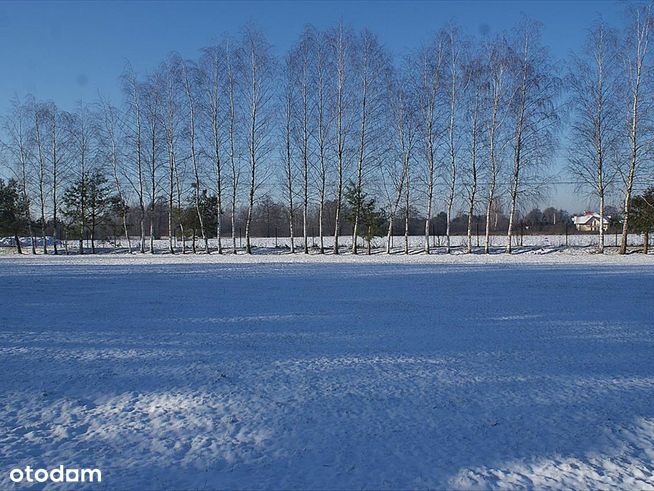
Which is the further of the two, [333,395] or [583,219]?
[583,219]

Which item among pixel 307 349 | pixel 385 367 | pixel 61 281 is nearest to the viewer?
pixel 385 367

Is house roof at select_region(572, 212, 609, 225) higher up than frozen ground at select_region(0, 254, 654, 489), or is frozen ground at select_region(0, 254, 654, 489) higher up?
house roof at select_region(572, 212, 609, 225)

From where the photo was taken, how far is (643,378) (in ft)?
16.6

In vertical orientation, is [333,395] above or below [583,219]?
below

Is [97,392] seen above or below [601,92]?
below

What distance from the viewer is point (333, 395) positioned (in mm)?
4578

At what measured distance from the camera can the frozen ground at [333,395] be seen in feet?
10.8

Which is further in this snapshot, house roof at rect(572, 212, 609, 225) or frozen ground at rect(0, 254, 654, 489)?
house roof at rect(572, 212, 609, 225)

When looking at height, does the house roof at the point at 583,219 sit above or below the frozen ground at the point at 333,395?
above

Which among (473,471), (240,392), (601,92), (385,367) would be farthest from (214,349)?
(601,92)

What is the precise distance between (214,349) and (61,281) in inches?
425

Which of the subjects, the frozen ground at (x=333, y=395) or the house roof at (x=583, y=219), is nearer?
the frozen ground at (x=333, y=395)

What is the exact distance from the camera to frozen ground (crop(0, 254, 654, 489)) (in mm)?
3283

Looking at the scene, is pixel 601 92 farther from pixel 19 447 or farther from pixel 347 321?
pixel 19 447
